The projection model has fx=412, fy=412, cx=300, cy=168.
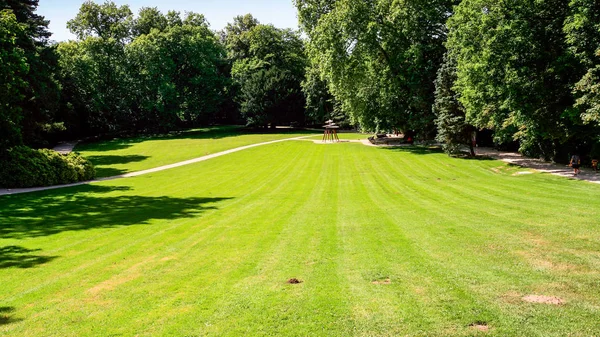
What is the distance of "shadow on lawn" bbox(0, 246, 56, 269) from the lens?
8.46 m

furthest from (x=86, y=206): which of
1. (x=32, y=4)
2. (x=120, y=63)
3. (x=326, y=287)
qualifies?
(x=120, y=63)

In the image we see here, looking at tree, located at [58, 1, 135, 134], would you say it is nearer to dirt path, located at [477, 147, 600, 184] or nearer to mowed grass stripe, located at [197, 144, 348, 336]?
dirt path, located at [477, 147, 600, 184]

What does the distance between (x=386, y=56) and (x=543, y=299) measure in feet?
115

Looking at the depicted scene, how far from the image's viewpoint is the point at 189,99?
218 ft

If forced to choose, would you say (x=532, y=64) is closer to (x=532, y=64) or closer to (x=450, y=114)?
(x=532, y=64)

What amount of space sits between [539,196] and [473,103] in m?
11.9

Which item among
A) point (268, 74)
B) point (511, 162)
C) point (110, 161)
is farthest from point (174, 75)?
point (511, 162)

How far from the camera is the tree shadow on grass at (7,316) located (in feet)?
18.9

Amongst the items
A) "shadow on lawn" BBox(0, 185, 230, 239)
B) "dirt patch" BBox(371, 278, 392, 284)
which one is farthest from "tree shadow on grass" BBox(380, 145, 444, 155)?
"dirt patch" BBox(371, 278, 392, 284)

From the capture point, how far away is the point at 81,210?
15.2 meters

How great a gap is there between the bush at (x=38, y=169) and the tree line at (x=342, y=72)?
1101 millimetres

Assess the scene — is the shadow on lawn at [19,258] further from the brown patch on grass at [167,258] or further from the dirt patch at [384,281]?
the dirt patch at [384,281]

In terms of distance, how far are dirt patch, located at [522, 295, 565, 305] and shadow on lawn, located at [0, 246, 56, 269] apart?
9069mm

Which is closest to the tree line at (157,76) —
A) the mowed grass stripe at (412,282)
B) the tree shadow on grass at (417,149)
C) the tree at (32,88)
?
the tree at (32,88)
